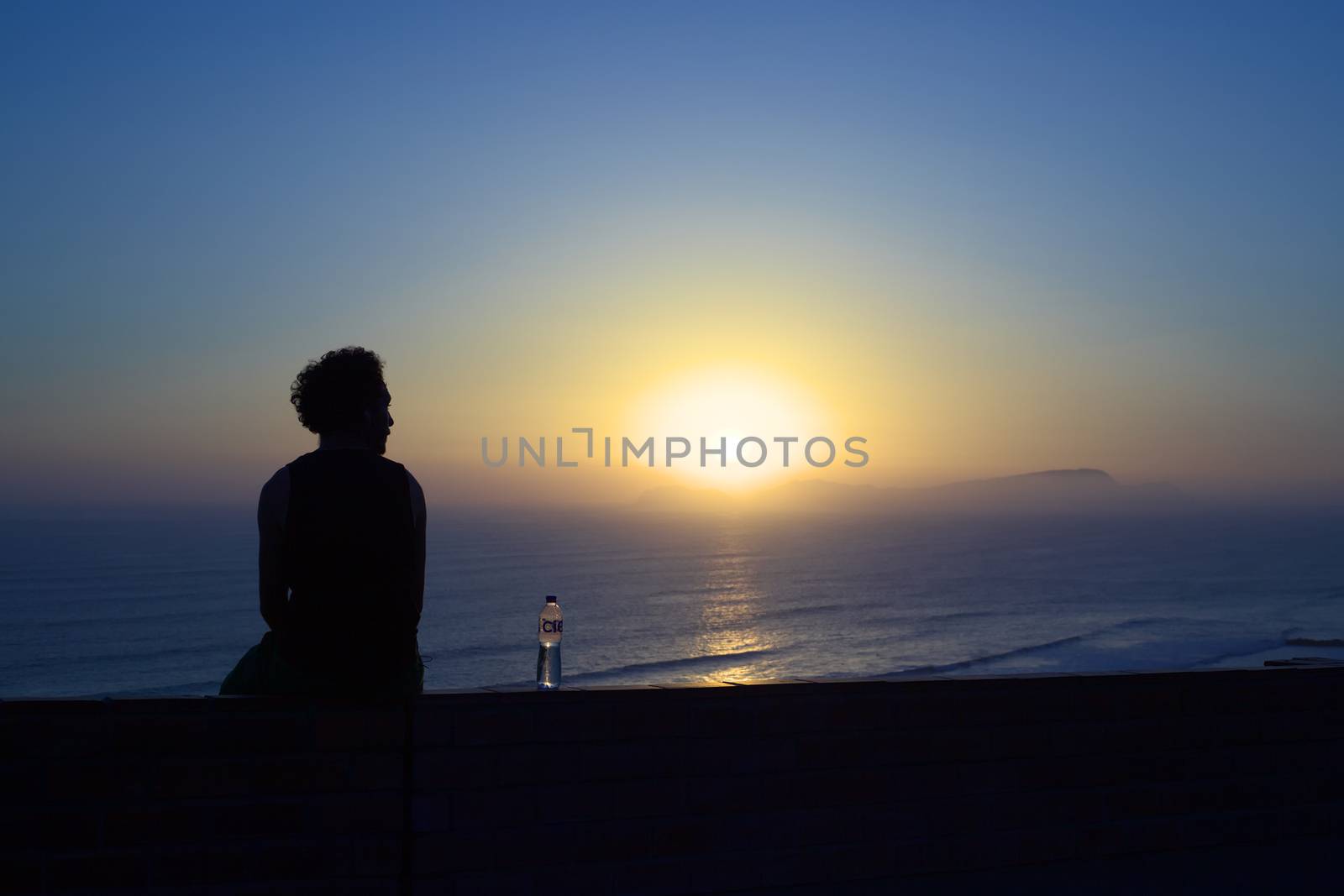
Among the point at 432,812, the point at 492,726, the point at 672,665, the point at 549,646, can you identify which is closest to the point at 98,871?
the point at 432,812

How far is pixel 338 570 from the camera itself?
9.96ft

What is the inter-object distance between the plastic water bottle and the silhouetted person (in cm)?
162

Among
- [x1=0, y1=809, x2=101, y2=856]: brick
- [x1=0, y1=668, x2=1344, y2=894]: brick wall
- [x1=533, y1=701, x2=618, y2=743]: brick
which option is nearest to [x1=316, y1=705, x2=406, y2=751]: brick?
[x1=0, y1=668, x2=1344, y2=894]: brick wall

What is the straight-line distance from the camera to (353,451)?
10.2 feet

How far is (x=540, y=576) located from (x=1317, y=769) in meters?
58.3

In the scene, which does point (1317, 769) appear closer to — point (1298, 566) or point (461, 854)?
point (461, 854)

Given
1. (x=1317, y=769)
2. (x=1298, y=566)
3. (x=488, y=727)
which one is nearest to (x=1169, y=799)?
(x=1317, y=769)

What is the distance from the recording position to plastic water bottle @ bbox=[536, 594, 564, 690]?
477 cm

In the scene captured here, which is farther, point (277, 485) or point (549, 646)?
point (549, 646)

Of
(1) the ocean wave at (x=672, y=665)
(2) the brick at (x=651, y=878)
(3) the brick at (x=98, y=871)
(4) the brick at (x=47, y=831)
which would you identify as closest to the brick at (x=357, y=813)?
(3) the brick at (x=98, y=871)

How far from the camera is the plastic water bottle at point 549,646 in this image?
477cm

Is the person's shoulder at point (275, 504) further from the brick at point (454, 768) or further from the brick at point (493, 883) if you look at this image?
the brick at point (493, 883)

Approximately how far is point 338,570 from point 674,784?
125 cm

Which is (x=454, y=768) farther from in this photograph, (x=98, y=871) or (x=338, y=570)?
(x=98, y=871)
